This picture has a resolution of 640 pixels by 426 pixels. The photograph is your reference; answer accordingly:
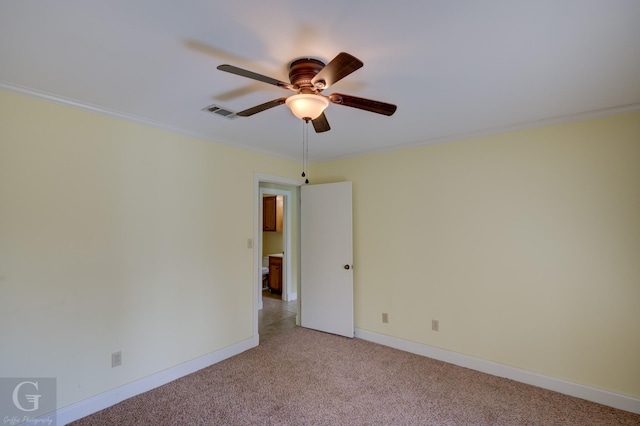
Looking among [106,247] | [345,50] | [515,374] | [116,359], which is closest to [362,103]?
[345,50]

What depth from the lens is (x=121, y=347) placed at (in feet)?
8.13

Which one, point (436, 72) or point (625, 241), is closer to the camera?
point (436, 72)

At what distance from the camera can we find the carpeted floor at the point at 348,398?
7.38 feet

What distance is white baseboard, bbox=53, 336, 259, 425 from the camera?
220cm

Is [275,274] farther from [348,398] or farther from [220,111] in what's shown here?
[220,111]

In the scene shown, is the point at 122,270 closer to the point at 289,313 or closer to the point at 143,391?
the point at 143,391

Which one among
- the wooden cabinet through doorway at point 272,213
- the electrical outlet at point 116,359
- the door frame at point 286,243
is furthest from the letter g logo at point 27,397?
the wooden cabinet through doorway at point 272,213

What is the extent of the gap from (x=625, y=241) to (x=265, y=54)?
306 cm

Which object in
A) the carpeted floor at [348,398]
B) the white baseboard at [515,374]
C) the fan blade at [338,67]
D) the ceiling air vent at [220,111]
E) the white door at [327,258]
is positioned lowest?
the carpeted floor at [348,398]

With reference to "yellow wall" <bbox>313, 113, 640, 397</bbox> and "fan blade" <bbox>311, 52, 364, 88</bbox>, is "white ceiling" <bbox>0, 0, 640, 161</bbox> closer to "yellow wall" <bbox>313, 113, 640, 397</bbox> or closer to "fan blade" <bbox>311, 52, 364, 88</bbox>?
"fan blade" <bbox>311, 52, 364, 88</bbox>

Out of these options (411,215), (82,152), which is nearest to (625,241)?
(411,215)

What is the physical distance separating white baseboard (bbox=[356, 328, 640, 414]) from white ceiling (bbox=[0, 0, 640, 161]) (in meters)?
2.31

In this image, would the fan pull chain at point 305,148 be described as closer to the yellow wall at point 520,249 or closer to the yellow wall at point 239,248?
the yellow wall at point 239,248

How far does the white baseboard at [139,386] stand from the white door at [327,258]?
1.10 m
